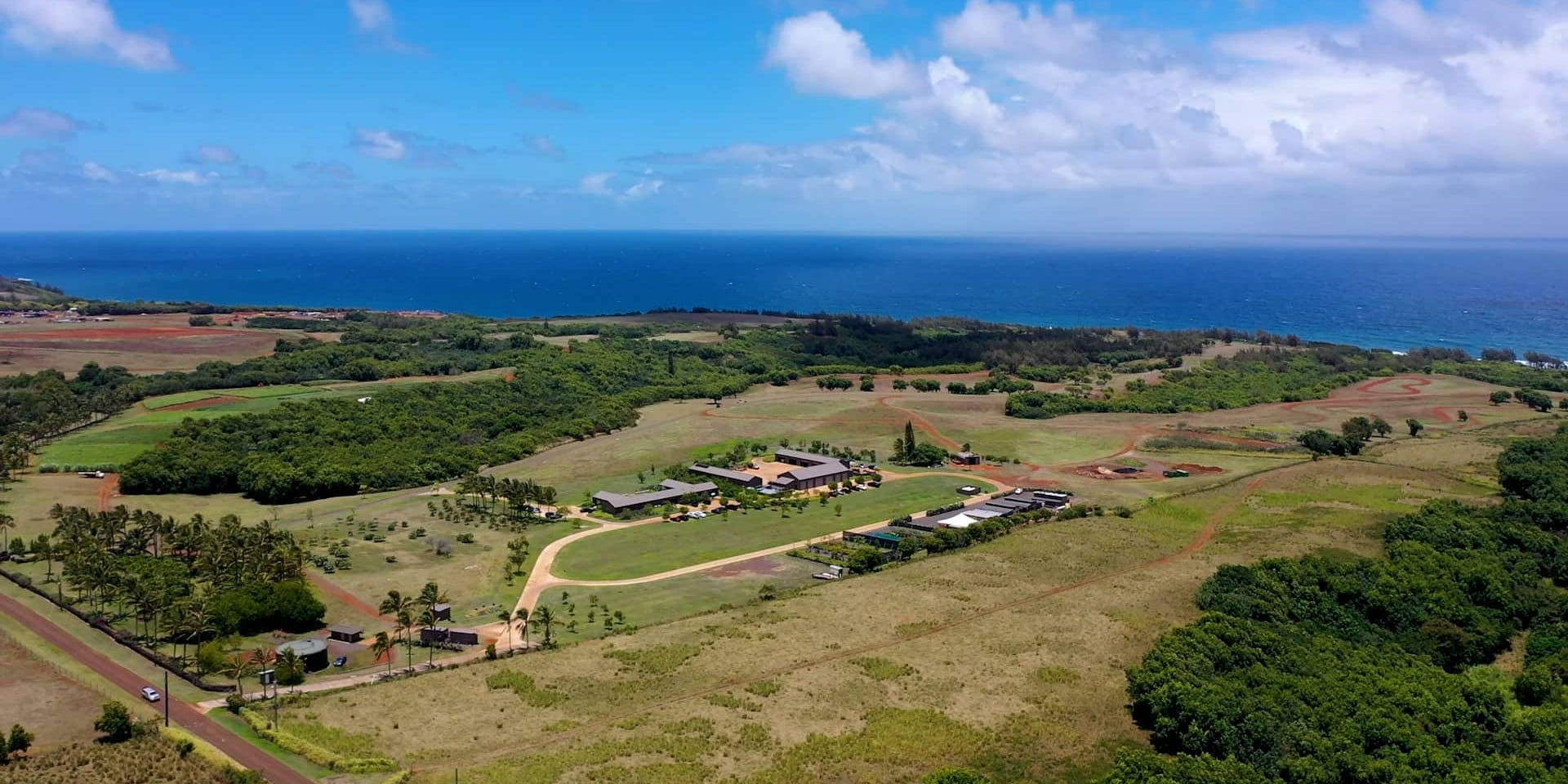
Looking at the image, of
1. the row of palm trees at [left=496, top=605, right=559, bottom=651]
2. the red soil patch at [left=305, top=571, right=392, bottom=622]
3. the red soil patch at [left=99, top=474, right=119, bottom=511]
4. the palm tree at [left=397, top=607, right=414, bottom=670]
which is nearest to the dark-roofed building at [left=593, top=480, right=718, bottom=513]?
the row of palm trees at [left=496, top=605, right=559, bottom=651]

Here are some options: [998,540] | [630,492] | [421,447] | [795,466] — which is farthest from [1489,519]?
[421,447]

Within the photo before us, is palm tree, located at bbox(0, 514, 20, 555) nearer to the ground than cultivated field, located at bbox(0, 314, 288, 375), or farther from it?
nearer to the ground

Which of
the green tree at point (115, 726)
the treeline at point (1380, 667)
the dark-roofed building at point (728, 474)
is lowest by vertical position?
the green tree at point (115, 726)

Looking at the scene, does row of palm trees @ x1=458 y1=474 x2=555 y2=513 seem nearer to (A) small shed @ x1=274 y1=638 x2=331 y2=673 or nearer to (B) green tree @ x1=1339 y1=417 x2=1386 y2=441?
(A) small shed @ x1=274 y1=638 x2=331 y2=673

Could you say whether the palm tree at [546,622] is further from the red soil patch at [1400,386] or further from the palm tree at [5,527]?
the red soil patch at [1400,386]

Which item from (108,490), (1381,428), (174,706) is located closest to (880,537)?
(174,706)

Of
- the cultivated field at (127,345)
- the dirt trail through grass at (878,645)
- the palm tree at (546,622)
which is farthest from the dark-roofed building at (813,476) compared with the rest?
the cultivated field at (127,345)
